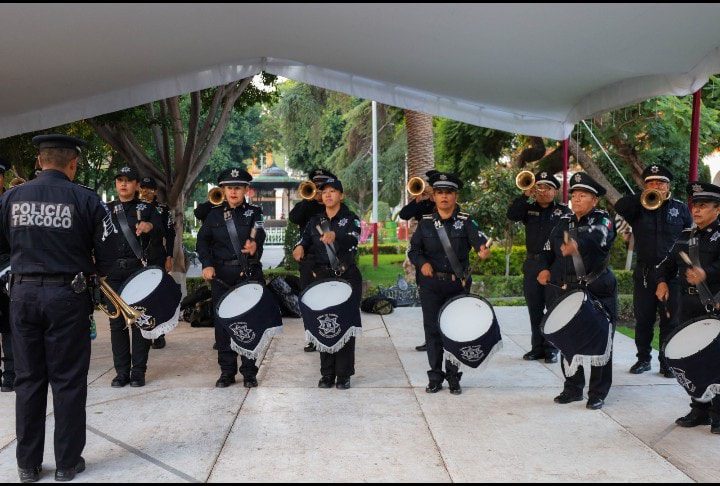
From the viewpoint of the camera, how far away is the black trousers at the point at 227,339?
17.5 ft

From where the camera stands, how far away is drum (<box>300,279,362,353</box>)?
5008 mm

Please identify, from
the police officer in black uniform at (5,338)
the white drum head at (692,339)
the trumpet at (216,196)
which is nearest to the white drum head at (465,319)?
the white drum head at (692,339)

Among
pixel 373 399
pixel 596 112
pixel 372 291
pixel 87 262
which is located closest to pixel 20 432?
pixel 87 262

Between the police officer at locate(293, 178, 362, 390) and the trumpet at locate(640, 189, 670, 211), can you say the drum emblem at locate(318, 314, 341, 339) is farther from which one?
the trumpet at locate(640, 189, 670, 211)

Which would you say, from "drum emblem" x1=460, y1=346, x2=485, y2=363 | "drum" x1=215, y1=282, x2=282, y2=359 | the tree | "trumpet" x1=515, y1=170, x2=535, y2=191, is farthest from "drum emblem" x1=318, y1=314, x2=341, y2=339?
the tree

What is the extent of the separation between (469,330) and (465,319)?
0.36 ft

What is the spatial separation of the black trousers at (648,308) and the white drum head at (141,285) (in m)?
4.20

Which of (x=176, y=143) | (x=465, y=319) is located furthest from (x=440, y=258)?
(x=176, y=143)

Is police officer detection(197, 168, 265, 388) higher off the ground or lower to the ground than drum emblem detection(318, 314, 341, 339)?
higher

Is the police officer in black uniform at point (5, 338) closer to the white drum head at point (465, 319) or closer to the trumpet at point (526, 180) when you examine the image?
the white drum head at point (465, 319)

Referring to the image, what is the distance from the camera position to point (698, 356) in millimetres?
3906

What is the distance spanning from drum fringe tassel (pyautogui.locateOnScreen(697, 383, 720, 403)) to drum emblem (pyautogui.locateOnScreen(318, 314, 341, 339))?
2610 mm

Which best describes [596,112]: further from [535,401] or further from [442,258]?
[535,401]

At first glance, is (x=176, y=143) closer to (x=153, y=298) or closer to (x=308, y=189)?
(x=308, y=189)
